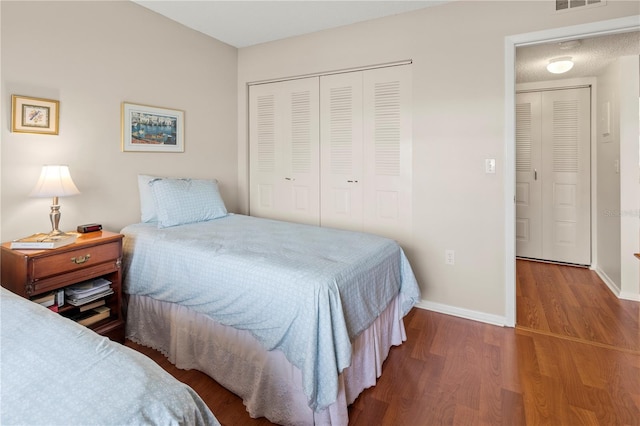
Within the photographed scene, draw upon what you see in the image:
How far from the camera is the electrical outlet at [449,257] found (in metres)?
2.88

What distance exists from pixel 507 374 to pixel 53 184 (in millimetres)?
2900

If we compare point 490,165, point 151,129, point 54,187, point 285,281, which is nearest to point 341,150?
point 490,165

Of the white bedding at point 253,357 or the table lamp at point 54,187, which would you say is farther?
the table lamp at point 54,187

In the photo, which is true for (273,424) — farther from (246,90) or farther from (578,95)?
(578,95)

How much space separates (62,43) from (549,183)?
16.3ft

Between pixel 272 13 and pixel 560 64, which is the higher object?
pixel 272 13

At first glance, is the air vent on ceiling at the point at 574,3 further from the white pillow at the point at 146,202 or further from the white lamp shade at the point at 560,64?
the white pillow at the point at 146,202

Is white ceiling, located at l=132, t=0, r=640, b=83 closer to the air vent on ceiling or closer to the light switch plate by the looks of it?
the air vent on ceiling

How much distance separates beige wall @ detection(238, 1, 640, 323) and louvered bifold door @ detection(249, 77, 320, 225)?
0.66 metres

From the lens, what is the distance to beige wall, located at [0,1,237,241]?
7.25 feet

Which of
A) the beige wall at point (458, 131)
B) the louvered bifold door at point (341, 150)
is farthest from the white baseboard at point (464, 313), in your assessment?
the louvered bifold door at point (341, 150)

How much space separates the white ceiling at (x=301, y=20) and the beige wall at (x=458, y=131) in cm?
17

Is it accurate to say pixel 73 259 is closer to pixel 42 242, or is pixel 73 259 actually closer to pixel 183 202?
pixel 42 242

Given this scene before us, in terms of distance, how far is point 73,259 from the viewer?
6.79ft
